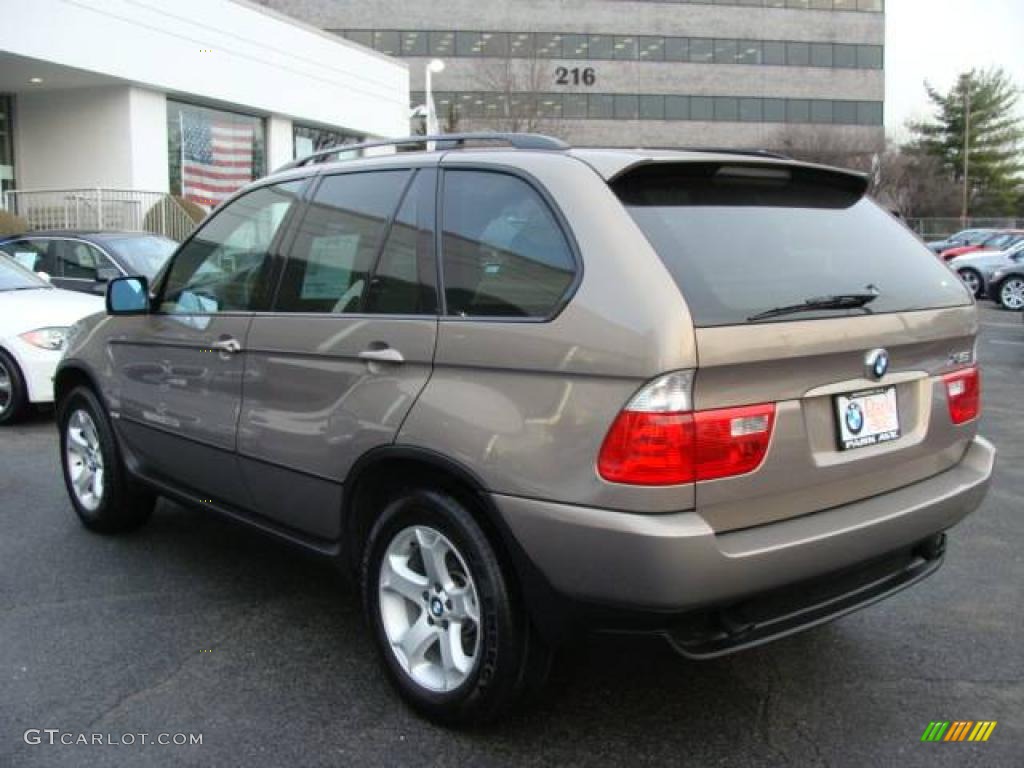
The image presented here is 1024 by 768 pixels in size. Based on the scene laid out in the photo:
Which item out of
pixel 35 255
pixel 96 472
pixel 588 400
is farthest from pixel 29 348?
pixel 588 400

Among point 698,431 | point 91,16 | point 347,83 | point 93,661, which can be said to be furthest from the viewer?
point 347,83

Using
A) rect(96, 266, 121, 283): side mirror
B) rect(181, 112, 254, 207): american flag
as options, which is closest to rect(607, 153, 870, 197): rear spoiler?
rect(96, 266, 121, 283): side mirror

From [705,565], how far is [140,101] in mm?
21385

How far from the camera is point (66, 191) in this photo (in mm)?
19797

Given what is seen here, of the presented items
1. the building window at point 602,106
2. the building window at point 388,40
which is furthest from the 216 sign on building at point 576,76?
the building window at point 388,40

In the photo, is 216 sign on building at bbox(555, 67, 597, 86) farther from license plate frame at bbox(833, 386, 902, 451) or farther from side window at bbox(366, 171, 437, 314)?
license plate frame at bbox(833, 386, 902, 451)

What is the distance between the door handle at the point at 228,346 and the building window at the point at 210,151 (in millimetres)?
19546

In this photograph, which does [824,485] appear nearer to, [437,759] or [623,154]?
[623,154]

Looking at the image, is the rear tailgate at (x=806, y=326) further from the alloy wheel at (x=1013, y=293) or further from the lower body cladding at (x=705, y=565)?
the alloy wheel at (x=1013, y=293)

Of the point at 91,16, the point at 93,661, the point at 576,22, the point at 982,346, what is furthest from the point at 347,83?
the point at 576,22

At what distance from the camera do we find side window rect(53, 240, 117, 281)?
10.3m

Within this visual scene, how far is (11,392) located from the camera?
304 inches

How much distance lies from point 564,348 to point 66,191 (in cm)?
1981

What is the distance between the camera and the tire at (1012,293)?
1986cm
